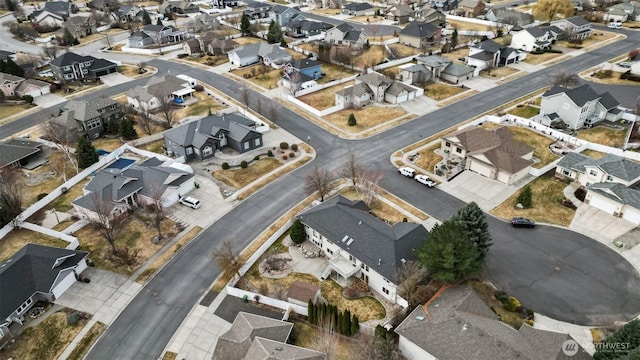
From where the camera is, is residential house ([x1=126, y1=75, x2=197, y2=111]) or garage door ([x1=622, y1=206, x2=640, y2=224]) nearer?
garage door ([x1=622, y1=206, x2=640, y2=224])

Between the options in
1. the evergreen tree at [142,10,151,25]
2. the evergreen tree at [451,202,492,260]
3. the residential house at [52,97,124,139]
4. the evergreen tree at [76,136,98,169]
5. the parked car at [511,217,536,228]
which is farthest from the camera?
the evergreen tree at [142,10,151,25]

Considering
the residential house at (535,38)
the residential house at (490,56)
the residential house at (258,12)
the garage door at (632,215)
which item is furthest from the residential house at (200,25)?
the garage door at (632,215)

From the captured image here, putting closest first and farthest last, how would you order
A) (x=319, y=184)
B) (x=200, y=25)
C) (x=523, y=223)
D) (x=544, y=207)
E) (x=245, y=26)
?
(x=523, y=223) → (x=544, y=207) → (x=319, y=184) → (x=245, y=26) → (x=200, y=25)

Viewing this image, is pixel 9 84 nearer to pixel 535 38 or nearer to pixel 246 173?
pixel 246 173

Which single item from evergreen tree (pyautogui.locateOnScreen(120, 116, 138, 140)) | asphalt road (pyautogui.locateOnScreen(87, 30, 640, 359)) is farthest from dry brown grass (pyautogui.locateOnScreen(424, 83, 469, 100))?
evergreen tree (pyautogui.locateOnScreen(120, 116, 138, 140))

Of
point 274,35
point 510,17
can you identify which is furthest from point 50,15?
point 510,17

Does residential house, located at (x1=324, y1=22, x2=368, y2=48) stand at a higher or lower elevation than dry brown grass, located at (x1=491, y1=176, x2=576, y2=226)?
higher

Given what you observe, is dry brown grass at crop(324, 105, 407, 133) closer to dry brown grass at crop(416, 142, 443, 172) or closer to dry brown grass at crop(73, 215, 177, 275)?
dry brown grass at crop(416, 142, 443, 172)

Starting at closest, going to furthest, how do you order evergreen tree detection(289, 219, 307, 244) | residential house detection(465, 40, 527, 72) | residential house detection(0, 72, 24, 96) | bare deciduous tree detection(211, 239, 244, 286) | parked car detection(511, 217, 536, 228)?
bare deciduous tree detection(211, 239, 244, 286), evergreen tree detection(289, 219, 307, 244), parked car detection(511, 217, 536, 228), residential house detection(0, 72, 24, 96), residential house detection(465, 40, 527, 72)
